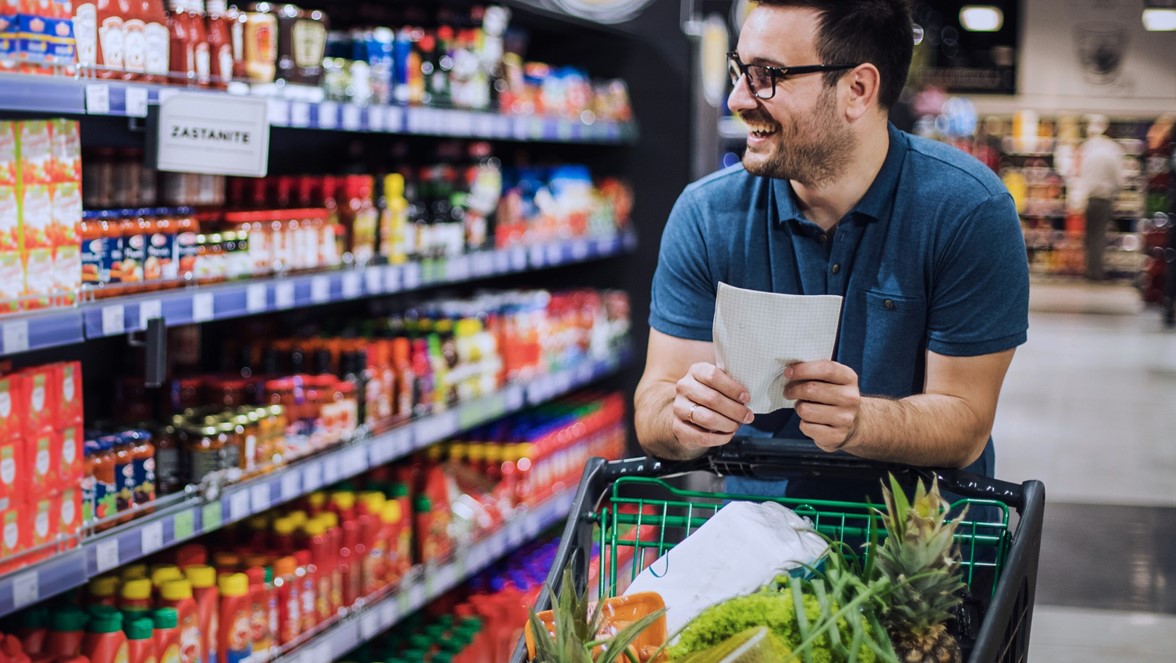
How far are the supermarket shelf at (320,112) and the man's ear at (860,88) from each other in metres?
1.34

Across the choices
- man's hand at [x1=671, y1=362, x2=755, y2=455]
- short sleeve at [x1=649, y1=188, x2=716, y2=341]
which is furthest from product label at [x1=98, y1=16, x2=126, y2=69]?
man's hand at [x1=671, y1=362, x2=755, y2=455]

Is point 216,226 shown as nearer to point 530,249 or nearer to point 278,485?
point 278,485

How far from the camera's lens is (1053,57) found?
19.7 meters

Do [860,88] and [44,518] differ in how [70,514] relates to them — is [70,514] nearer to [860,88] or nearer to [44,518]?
[44,518]

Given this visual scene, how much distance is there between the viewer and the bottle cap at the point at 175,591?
8.91 feet

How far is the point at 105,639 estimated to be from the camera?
2512 millimetres

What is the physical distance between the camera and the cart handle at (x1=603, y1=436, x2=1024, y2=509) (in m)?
1.89

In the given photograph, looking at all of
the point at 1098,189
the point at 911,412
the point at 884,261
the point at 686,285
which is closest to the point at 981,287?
the point at 884,261

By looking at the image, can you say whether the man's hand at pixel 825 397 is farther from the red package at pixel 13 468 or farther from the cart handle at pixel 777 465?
the red package at pixel 13 468

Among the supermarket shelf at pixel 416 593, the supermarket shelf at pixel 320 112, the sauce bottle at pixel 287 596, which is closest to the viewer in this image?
the supermarket shelf at pixel 320 112

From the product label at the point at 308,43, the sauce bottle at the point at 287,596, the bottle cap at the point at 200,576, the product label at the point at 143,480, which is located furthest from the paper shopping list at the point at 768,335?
the product label at the point at 308,43

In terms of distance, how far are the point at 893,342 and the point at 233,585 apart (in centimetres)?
158

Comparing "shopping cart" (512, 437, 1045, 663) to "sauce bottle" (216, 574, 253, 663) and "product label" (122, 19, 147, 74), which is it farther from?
"product label" (122, 19, 147, 74)

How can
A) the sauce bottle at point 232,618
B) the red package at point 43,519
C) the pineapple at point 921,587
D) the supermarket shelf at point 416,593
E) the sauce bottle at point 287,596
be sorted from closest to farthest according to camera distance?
1. the pineapple at point 921,587
2. the red package at point 43,519
3. the sauce bottle at point 232,618
4. the sauce bottle at point 287,596
5. the supermarket shelf at point 416,593
